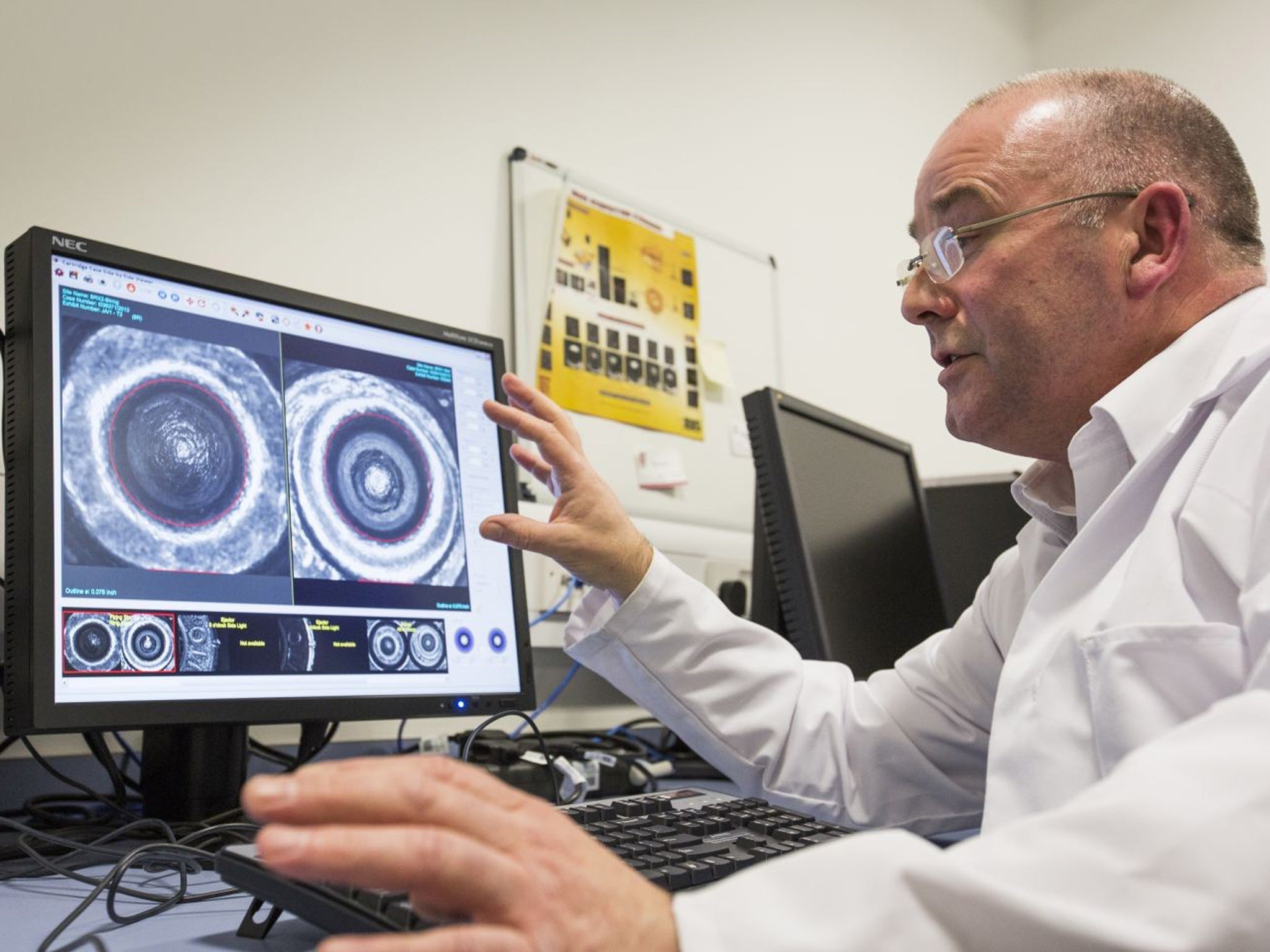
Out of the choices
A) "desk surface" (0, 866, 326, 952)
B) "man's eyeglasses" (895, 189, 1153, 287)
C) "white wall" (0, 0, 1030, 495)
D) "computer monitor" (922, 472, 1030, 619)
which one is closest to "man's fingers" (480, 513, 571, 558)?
"desk surface" (0, 866, 326, 952)

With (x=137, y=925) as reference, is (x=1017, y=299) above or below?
Result: above

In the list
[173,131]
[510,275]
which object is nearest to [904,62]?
[510,275]

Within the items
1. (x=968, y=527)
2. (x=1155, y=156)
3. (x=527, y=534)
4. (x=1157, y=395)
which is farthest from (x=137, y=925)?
(x=968, y=527)

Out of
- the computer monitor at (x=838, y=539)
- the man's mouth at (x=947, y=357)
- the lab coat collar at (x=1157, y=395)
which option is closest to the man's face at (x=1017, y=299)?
the man's mouth at (x=947, y=357)

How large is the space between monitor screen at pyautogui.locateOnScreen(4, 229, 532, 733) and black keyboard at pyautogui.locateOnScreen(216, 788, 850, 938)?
0.30 meters

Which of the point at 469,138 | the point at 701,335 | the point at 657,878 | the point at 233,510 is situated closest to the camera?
the point at 657,878

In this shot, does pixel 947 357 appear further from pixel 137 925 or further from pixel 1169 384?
pixel 137 925

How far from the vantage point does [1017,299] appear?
1.07 m

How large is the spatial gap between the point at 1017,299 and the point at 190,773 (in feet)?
2.98

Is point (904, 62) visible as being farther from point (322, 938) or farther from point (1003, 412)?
point (322, 938)

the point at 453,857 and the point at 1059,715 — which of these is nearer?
the point at 453,857

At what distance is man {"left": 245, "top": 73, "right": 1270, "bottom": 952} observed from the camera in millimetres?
441

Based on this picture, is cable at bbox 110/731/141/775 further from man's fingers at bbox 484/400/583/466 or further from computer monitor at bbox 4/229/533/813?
man's fingers at bbox 484/400/583/466

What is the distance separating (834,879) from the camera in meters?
0.47
